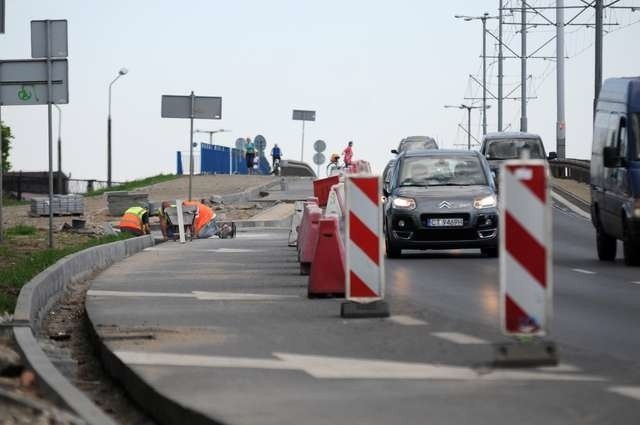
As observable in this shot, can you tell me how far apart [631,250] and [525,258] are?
14.0 meters

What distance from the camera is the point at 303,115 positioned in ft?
251

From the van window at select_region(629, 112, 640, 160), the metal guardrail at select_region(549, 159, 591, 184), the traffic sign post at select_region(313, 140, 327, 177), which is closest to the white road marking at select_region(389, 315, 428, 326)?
the van window at select_region(629, 112, 640, 160)

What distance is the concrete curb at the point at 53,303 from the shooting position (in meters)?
8.75

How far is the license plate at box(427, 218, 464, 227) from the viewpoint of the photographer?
25.5m

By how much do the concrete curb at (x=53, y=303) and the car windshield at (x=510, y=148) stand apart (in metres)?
19.5

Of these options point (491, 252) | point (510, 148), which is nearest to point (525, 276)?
point (491, 252)

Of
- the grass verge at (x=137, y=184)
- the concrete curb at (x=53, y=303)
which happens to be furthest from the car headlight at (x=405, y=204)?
the grass verge at (x=137, y=184)

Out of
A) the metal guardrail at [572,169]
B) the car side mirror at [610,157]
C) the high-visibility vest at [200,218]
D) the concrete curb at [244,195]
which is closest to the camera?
the car side mirror at [610,157]

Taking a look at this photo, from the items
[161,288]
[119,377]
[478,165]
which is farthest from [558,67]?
[119,377]

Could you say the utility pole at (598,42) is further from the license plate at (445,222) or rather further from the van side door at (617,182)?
the van side door at (617,182)

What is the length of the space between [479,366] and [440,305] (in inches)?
222

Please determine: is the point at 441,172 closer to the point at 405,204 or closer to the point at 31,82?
the point at 405,204

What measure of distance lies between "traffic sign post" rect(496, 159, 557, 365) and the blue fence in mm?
80391

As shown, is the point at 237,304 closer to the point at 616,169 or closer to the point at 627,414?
the point at 627,414
